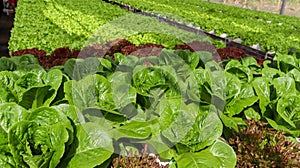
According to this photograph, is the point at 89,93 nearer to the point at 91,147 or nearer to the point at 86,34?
the point at 91,147

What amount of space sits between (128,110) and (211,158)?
60 cm

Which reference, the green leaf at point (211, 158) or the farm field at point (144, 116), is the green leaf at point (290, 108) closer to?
the farm field at point (144, 116)

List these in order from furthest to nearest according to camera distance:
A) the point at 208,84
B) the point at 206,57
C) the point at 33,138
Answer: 1. the point at 206,57
2. the point at 208,84
3. the point at 33,138

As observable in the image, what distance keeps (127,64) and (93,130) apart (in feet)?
3.43

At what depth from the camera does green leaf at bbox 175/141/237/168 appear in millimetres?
1817

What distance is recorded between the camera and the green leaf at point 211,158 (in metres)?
1.82

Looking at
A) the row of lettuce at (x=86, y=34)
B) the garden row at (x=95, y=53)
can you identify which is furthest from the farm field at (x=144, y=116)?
the row of lettuce at (x=86, y=34)

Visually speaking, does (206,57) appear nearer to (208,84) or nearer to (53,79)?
(208,84)

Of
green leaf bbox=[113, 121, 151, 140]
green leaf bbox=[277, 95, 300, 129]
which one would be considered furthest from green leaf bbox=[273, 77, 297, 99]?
green leaf bbox=[113, 121, 151, 140]

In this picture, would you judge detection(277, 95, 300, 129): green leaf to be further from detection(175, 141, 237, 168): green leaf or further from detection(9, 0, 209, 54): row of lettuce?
detection(9, 0, 209, 54): row of lettuce

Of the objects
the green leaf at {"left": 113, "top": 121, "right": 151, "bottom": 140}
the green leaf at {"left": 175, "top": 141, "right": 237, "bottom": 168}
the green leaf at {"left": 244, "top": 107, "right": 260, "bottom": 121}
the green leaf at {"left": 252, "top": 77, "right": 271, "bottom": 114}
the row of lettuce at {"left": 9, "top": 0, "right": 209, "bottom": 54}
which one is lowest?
the row of lettuce at {"left": 9, "top": 0, "right": 209, "bottom": 54}

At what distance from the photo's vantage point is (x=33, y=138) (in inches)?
63.4

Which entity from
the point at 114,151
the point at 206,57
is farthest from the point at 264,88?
the point at 114,151

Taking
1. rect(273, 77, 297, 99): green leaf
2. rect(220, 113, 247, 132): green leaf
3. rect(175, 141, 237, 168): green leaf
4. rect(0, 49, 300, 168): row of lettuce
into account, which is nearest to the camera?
rect(0, 49, 300, 168): row of lettuce
